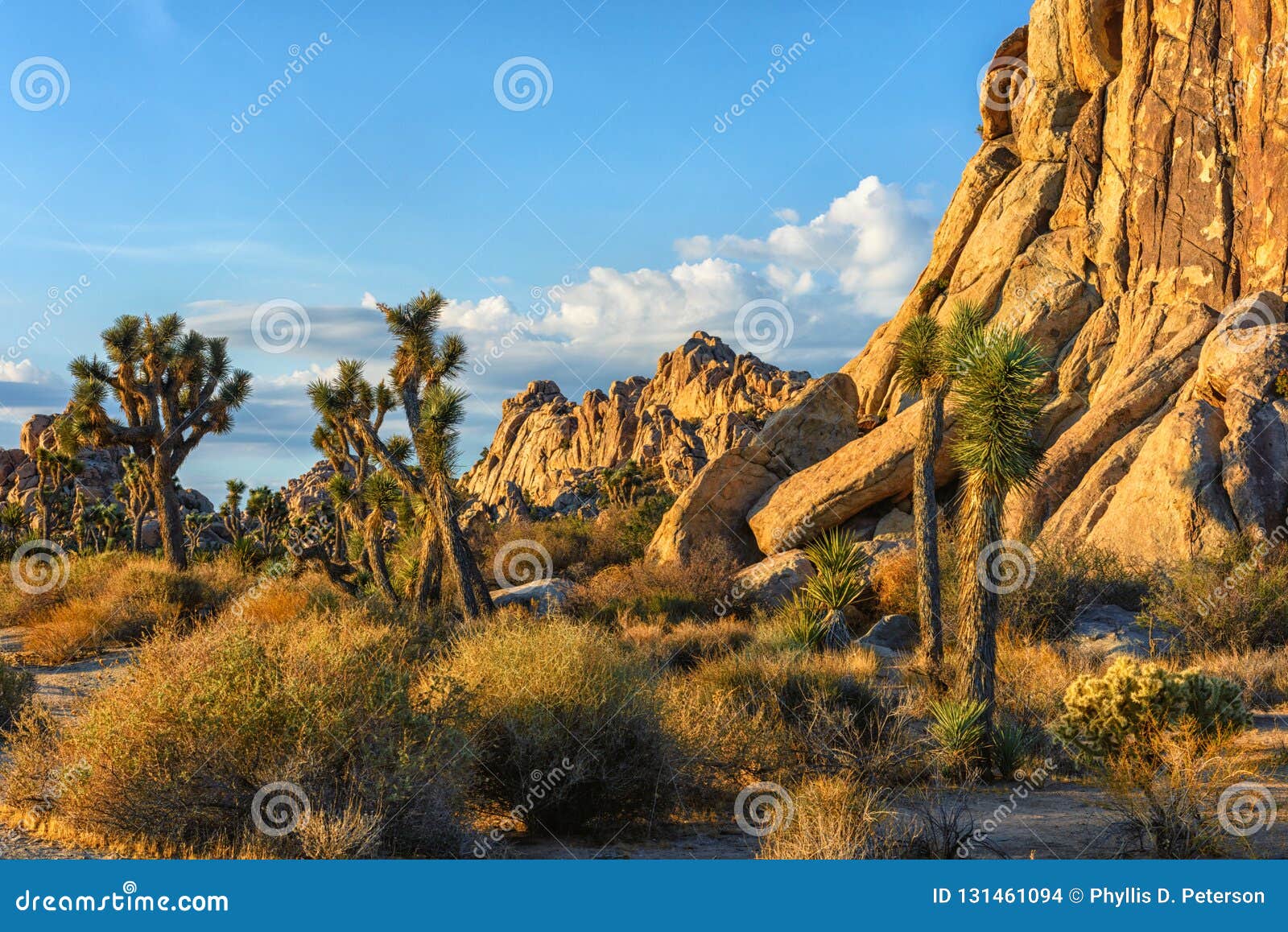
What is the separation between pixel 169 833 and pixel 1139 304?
29.1 m

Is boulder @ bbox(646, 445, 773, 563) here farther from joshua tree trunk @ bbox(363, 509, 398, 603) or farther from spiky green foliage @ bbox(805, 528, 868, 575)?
joshua tree trunk @ bbox(363, 509, 398, 603)

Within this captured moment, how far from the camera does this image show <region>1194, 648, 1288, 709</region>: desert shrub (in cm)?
1395

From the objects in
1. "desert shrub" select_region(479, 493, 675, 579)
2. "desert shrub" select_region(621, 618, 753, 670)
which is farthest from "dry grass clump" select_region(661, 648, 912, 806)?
"desert shrub" select_region(479, 493, 675, 579)

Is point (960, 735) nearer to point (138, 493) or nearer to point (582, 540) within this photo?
point (582, 540)

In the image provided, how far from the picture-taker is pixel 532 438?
89.8 metres

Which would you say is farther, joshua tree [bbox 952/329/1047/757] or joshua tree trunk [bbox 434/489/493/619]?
joshua tree trunk [bbox 434/489/493/619]

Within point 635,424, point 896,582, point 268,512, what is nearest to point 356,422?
point 896,582

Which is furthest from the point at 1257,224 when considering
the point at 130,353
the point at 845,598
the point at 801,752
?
the point at 130,353

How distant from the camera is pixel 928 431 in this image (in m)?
15.0

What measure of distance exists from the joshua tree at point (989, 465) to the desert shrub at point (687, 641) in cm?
465

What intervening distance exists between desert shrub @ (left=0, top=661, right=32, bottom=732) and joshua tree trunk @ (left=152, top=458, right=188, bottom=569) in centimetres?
1446

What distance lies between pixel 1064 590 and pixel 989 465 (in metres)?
8.32

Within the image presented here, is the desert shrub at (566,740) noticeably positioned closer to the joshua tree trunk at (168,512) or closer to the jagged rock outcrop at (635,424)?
the joshua tree trunk at (168,512)

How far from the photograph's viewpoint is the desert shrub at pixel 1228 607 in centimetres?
1639
